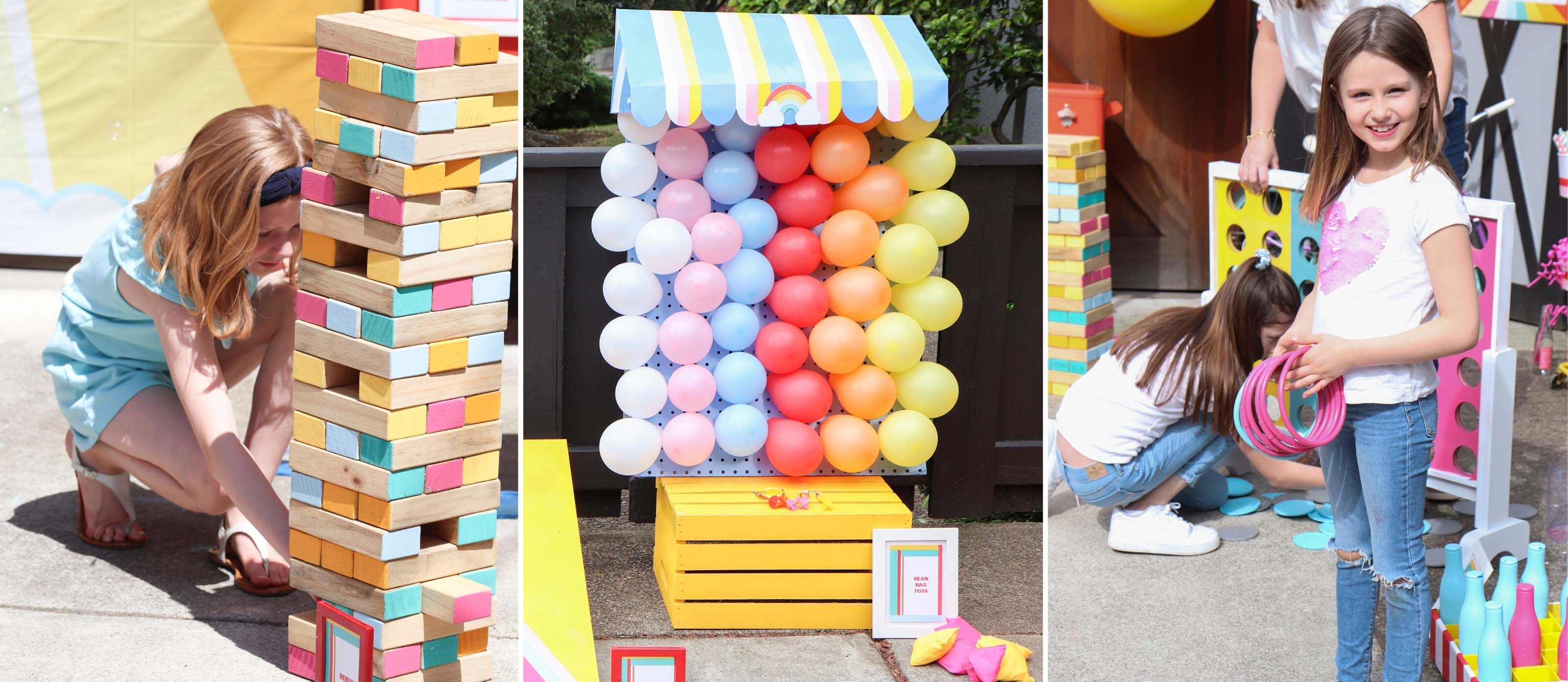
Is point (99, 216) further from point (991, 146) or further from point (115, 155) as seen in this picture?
point (991, 146)

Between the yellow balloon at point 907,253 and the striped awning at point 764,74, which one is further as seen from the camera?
the yellow balloon at point 907,253

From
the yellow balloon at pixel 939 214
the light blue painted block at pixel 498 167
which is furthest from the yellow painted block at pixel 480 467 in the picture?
the yellow balloon at pixel 939 214

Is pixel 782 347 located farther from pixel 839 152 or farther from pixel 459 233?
pixel 459 233

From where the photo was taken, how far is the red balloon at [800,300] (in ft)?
9.98

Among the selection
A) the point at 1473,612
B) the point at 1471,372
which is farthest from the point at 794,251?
the point at 1471,372

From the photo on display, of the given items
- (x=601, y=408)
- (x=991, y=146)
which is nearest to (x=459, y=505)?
(x=601, y=408)

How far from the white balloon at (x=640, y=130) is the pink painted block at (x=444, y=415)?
0.74 m

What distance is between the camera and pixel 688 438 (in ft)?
10.0

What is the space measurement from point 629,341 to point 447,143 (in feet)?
2.73

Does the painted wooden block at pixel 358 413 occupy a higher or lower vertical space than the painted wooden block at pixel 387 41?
lower

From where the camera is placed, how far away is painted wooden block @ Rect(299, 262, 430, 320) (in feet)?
7.53

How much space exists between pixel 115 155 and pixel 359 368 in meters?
3.41

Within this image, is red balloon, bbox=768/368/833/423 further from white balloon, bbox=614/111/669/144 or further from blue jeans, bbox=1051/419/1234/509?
blue jeans, bbox=1051/419/1234/509

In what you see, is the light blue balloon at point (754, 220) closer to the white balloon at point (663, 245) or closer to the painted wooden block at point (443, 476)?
the white balloon at point (663, 245)
